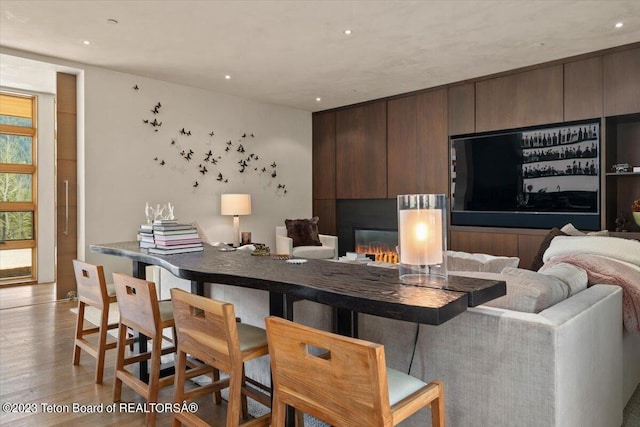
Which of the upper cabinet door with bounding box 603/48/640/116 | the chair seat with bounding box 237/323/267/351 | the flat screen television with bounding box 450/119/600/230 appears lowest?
the chair seat with bounding box 237/323/267/351

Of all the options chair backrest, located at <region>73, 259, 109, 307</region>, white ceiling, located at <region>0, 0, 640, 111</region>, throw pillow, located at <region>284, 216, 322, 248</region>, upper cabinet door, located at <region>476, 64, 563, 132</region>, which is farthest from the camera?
throw pillow, located at <region>284, 216, 322, 248</region>

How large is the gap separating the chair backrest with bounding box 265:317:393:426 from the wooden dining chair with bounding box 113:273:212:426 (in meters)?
0.92

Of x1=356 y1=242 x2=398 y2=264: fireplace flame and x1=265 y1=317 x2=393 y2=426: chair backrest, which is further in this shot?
x1=356 y1=242 x2=398 y2=264: fireplace flame

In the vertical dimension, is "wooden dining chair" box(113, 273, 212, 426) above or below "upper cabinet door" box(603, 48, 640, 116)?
below

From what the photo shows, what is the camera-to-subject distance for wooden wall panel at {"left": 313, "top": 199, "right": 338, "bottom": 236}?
7375 millimetres

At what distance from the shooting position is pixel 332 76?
547 cm

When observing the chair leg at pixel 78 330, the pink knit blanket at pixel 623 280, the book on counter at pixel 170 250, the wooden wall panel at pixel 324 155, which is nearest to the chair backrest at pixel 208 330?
the book on counter at pixel 170 250

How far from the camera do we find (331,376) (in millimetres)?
1141

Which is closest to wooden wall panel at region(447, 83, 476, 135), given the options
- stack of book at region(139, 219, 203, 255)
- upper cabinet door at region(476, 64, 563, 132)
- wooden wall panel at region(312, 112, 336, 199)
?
upper cabinet door at region(476, 64, 563, 132)

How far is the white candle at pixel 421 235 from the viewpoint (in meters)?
1.55

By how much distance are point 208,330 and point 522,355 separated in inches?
44.3

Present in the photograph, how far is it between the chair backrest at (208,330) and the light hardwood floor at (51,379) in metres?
0.70

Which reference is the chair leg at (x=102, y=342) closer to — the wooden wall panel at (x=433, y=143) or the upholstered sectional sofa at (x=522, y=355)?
the upholstered sectional sofa at (x=522, y=355)

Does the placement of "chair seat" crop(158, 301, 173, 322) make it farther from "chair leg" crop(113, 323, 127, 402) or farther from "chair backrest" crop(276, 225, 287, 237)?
"chair backrest" crop(276, 225, 287, 237)
